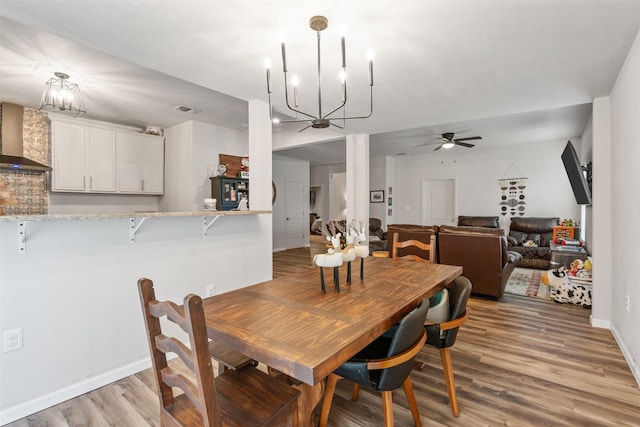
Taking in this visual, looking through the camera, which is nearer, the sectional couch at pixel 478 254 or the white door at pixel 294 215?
the sectional couch at pixel 478 254

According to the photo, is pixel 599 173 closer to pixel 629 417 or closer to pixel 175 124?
pixel 629 417

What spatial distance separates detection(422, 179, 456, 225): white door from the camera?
25.4 feet

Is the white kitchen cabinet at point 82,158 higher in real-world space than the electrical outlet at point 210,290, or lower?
higher

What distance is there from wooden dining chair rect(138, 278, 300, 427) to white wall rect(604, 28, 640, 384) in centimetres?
259

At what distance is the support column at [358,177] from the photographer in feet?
16.1

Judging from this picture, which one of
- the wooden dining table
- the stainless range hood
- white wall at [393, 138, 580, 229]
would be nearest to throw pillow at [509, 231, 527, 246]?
white wall at [393, 138, 580, 229]

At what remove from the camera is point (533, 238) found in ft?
20.3

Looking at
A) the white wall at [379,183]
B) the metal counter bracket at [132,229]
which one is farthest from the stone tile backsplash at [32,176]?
the white wall at [379,183]

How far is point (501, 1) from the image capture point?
65.4 inches

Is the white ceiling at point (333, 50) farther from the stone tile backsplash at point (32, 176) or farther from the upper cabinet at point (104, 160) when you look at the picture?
the upper cabinet at point (104, 160)

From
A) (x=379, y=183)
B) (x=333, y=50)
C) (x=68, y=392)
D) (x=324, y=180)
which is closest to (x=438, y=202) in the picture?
(x=379, y=183)

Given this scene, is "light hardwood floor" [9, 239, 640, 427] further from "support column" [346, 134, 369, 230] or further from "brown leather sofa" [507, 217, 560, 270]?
"brown leather sofa" [507, 217, 560, 270]

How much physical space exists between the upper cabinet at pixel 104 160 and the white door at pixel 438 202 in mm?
6318

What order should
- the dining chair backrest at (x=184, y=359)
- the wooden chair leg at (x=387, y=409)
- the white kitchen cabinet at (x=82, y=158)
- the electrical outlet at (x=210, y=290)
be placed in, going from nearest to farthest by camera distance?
1. the dining chair backrest at (x=184, y=359)
2. the wooden chair leg at (x=387, y=409)
3. the electrical outlet at (x=210, y=290)
4. the white kitchen cabinet at (x=82, y=158)
